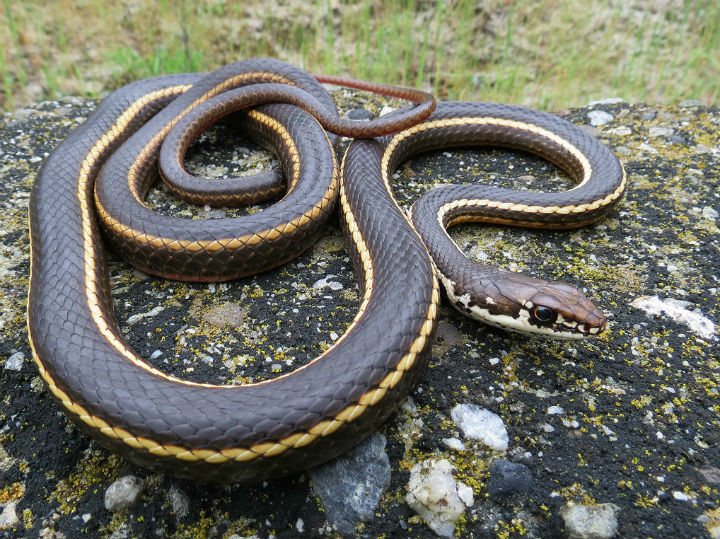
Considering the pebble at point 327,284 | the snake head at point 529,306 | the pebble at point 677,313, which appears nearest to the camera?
the snake head at point 529,306

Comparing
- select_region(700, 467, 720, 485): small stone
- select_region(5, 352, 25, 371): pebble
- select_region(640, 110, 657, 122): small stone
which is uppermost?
select_region(640, 110, 657, 122): small stone

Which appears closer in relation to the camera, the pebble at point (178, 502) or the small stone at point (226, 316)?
the pebble at point (178, 502)

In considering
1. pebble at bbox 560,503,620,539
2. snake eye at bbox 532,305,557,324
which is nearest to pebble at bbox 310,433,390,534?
pebble at bbox 560,503,620,539

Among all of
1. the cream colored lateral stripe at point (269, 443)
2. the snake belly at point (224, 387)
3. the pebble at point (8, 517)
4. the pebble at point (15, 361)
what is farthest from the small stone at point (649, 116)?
the pebble at point (8, 517)

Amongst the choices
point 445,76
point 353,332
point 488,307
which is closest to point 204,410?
point 353,332

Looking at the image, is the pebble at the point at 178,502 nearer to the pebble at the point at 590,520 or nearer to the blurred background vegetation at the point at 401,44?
the pebble at the point at 590,520

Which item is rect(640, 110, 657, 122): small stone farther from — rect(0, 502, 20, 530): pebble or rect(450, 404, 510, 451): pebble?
rect(0, 502, 20, 530): pebble

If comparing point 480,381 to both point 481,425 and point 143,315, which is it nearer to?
point 481,425
